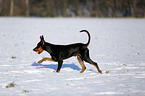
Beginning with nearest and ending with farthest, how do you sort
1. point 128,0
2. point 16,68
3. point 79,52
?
1. point 79,52
2. point 16,68
3. point 128,0

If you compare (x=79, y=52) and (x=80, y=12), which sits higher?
(x=80, y=12)

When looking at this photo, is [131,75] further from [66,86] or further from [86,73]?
[66,86]

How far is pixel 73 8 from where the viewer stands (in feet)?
→ 221

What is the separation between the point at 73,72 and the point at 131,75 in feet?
6.33

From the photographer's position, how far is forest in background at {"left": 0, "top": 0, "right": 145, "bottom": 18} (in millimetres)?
62188

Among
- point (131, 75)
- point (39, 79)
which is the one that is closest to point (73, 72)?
point (39, 79)

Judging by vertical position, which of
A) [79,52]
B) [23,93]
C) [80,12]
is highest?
[80,12]

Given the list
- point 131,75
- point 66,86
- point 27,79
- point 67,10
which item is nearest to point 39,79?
point 27,79

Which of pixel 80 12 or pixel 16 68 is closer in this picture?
pixel 16 68

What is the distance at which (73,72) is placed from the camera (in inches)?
275

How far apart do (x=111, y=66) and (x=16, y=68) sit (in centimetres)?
366

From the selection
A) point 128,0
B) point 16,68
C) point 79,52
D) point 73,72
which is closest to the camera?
point 79,52

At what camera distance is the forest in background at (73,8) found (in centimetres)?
6219

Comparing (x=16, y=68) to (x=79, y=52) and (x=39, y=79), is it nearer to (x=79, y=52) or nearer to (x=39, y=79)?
(x=39, y=79)
